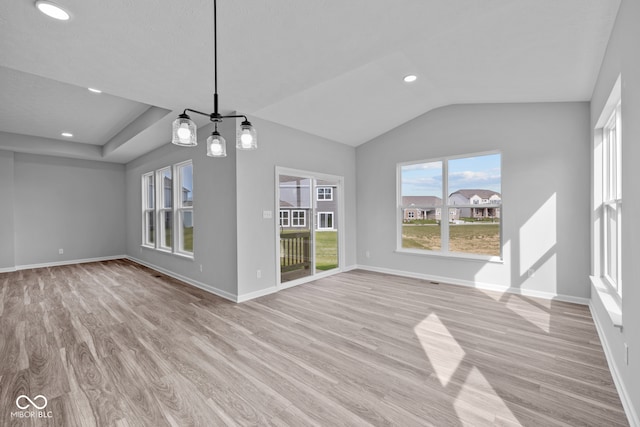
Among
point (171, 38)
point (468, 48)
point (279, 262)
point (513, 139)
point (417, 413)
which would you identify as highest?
point (468, 48)

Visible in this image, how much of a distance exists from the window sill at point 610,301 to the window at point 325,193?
3.77 metres

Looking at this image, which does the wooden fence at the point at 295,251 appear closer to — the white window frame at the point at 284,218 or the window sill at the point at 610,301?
the white window frame at the point at 284,218

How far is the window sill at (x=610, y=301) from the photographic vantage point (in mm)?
1947

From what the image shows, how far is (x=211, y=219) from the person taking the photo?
13.8ft

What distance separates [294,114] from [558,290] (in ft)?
14.6

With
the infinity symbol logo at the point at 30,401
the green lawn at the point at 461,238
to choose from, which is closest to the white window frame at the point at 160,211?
the infinity symbol logo at the point at 30,401

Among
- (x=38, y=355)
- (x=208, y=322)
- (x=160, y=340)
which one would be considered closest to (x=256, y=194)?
(x=208, y=322)

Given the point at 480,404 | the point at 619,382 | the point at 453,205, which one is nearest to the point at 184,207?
the point at 453,205

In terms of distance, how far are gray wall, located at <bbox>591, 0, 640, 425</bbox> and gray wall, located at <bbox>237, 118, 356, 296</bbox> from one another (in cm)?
364

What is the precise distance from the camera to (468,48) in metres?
2.80

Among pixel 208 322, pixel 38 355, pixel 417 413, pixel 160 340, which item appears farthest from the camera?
pixel 208 322

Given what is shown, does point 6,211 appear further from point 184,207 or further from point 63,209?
point 184,207

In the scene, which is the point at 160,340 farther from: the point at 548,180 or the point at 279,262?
the point at 548,180

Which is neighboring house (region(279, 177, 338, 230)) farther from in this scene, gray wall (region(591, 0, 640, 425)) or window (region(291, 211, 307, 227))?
gray wall (region(591, 0, 640, 425))
